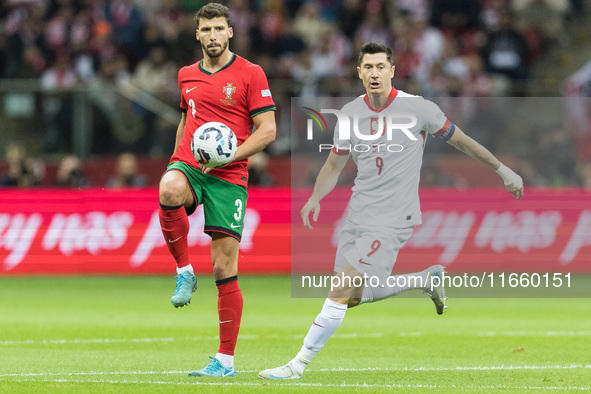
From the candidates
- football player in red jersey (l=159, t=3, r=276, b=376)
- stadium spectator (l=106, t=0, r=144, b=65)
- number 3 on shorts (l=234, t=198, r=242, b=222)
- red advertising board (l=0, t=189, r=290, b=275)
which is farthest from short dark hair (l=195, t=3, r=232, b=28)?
stadium spectator (l=106, t=0, r=144, b=65)

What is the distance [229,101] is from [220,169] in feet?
1.63

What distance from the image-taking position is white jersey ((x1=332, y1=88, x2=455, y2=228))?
8.52 metres

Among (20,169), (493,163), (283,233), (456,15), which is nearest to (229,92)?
(493,163)

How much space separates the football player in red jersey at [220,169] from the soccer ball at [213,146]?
153 mm

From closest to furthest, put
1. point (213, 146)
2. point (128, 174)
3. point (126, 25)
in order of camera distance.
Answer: point (213, 146) → point (128, 174) → point (126, 25)

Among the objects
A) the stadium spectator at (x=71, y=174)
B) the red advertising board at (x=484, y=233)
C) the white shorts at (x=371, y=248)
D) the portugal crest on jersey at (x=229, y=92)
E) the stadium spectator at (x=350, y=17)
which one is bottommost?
the red advertising board at (x=484, y=233)

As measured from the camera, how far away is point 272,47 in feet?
69.9

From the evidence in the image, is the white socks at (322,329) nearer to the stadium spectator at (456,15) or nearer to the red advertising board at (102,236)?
the red advertising board at (102,236)

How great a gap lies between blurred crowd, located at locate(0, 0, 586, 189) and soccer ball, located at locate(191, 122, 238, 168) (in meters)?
10.3

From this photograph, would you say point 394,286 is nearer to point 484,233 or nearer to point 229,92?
point 229,92

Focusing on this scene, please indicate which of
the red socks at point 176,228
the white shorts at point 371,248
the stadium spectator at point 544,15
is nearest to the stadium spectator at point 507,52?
the stadium spectator at point 544,15

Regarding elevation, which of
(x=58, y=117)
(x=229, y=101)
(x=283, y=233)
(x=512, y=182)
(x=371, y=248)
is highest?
(x=229, y=101)

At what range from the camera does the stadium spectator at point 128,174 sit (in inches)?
718

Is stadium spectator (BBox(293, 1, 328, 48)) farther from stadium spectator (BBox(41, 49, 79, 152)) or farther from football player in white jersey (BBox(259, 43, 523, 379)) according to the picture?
football player in white jersey (BBox(259, 43, 523, 379))
